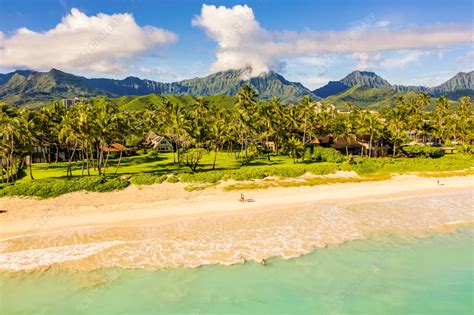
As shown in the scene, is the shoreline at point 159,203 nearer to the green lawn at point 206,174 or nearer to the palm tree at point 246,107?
the green lawn at point 206,174

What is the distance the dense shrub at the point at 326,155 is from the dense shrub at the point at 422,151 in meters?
20.2

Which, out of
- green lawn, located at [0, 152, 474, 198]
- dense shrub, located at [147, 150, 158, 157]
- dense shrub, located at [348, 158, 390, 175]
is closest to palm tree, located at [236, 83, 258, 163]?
green lawn, located at [0, 152, 474, 198]

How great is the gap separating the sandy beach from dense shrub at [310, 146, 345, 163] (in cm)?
1884

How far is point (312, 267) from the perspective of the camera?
23.2 m

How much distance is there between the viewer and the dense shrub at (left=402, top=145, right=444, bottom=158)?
72625 millimetres

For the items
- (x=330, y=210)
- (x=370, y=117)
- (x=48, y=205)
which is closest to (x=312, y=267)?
(x=330, y=210)

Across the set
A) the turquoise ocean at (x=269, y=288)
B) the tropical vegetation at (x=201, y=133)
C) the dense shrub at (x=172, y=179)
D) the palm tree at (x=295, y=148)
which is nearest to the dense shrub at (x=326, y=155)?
the tropical vegetation at (x=201, y=133)

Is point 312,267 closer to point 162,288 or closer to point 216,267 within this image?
point 216,267

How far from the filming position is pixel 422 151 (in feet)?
241

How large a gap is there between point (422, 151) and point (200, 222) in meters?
61.9

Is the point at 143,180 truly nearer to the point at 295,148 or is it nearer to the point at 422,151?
the point at 295,148

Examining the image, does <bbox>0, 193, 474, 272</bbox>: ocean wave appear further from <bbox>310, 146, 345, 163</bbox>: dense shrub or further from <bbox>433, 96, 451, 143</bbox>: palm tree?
<bbox>433, 96, 451, 143</bbox>: palm tree

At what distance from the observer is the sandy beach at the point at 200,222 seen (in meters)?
25.0

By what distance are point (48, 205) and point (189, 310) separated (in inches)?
972
